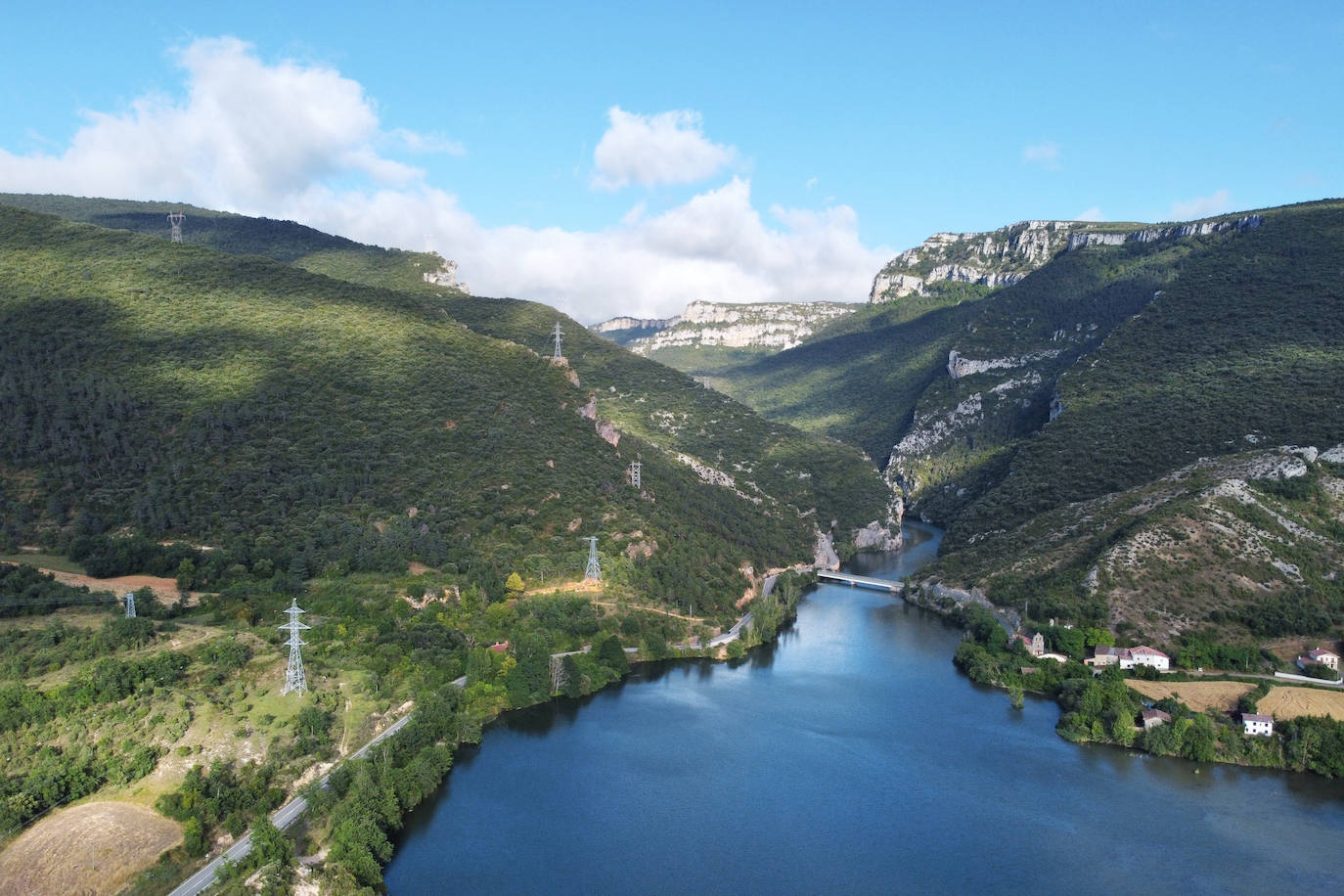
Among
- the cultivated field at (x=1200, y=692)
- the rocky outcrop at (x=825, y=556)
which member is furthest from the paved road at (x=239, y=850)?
the rocky outcrop at (x=825, y=556)

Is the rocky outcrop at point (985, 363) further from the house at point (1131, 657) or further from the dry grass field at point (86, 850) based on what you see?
the dry grass field at point (86, 850)

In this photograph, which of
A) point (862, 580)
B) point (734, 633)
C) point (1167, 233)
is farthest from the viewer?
point (1167, 233)

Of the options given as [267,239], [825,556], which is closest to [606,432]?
[825,556]

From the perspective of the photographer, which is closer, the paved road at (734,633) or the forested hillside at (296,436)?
the forested hillside at (296,436)

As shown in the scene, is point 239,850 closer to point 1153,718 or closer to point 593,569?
point 593,569

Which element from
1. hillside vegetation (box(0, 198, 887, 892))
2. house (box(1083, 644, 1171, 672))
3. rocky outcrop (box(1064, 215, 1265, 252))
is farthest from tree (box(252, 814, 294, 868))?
rocky outcrop (box(1064, 215, 1265, 252))

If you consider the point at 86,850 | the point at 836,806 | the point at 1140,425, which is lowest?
the point at 86,850

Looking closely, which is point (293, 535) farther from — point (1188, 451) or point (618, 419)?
point (1188, 451)

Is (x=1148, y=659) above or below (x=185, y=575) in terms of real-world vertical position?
below
